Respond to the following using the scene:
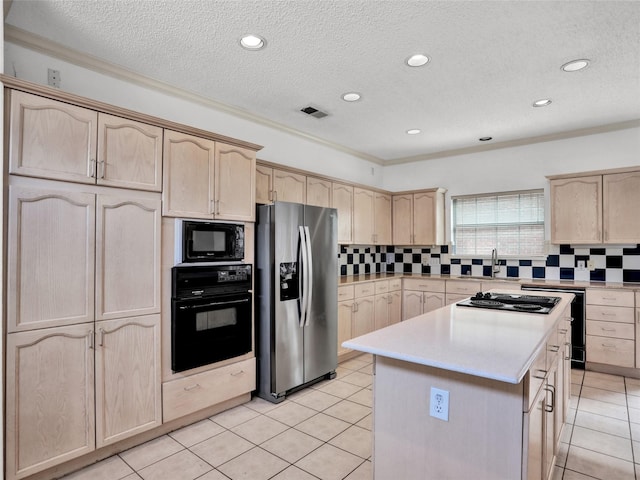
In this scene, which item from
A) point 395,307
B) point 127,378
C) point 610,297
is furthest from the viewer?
point 395,307

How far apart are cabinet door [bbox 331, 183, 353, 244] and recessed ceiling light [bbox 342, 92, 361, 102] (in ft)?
3.96

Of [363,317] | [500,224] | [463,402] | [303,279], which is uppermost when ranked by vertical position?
[500,224]

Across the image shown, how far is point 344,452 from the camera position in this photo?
236 cm

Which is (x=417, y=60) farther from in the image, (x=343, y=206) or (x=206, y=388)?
(x=206, y=388)

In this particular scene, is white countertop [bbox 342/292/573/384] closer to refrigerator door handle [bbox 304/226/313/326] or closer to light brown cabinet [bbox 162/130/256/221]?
refrigerator door handle [bbox 304/226/313/326]

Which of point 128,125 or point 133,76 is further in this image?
point 133,76

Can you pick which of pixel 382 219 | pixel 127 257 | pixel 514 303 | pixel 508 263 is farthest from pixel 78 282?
pixel 508 263

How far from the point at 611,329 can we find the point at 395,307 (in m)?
2.37

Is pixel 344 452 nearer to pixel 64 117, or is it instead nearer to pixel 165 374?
pixel 165 374

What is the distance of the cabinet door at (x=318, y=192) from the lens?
4.08 meters

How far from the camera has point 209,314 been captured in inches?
106

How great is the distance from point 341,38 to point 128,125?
4.95ft

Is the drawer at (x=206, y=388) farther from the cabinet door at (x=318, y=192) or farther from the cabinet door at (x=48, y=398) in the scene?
the cabinet door at (x=318, y=192)

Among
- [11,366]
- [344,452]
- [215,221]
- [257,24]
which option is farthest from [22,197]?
[344,452]
